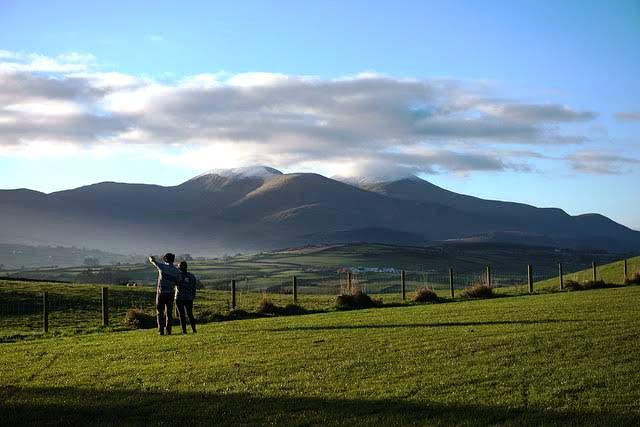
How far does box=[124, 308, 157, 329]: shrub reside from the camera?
2575 centimetres

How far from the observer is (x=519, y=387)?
10.8 m

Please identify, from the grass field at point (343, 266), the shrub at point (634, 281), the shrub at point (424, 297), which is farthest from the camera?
the grass field at point (343, 266)

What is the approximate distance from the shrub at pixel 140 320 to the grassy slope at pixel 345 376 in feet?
18.4

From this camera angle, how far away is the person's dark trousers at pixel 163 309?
66.2ft

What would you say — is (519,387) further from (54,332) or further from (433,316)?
(54,332)

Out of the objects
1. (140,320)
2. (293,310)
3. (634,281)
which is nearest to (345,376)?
(140,320)

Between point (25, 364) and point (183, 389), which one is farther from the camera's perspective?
point (25, 364)

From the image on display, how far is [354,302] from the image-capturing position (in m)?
32.5

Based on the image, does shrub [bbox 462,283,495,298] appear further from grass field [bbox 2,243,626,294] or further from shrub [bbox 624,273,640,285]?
grass field [bbox 2,243,626,294]

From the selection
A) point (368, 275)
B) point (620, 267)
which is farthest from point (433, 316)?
point (368, 275)

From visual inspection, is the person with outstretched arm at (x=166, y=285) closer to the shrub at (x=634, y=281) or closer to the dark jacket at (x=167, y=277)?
the dark jacket at (x=167, y=277)

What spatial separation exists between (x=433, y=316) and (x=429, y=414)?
14.1m

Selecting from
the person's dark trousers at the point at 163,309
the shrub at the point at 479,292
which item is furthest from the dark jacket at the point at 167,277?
the shrub at the point at 479,292

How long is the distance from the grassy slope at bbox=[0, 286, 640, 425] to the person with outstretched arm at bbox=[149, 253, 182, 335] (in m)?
0.64
